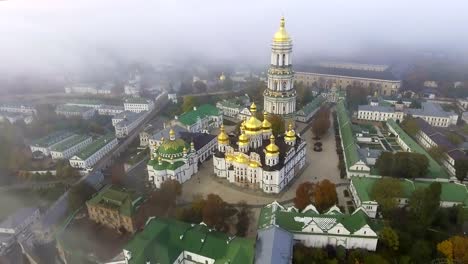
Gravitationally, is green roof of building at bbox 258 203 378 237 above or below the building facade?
above

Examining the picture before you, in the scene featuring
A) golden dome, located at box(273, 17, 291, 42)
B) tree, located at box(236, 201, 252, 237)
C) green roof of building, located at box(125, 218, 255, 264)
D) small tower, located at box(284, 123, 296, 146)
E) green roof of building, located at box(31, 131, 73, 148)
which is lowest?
tree, located at box(236, 201, 252, 237)

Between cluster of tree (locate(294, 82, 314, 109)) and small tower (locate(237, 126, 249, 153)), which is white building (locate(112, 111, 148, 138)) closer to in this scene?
small tower (locate(237, 126, 249, 153))

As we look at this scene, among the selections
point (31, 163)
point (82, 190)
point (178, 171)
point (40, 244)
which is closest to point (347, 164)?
point (178, 171)

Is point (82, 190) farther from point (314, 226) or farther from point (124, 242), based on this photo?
point (314, 226)

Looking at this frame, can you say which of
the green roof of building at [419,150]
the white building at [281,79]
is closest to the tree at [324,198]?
the green roof of building at [419,150]

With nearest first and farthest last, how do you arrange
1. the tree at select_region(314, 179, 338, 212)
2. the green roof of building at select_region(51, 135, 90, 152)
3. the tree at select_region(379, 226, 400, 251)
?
the tree at select_region(379, 226, 400, 251), the tree at select_region(314, 179, 338, 212), the green roof of building at select_region(51, 135, 90, 152)

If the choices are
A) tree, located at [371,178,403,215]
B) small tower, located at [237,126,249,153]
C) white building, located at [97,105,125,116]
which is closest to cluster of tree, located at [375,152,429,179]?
tree, located at [371,178,403,215]

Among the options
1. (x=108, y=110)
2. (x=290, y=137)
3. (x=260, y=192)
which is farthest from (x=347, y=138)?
(x=108, y=110)
